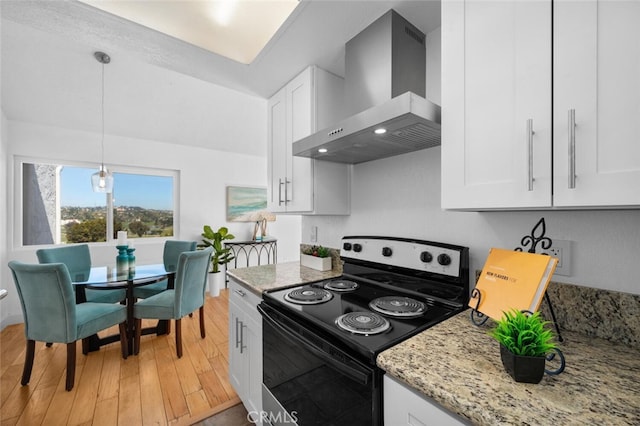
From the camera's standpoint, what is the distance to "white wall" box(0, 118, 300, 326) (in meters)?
2.96

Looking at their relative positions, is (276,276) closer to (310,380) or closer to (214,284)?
(310,380)

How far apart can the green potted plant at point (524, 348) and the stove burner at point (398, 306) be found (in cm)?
41

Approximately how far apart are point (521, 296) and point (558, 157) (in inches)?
17.5

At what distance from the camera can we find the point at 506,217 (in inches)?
44.4

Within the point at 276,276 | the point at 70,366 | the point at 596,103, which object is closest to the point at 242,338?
the point at 276,276

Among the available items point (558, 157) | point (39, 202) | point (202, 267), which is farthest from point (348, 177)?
point (39, 202)

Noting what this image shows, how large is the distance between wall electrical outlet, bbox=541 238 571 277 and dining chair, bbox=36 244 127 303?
358 centimetres

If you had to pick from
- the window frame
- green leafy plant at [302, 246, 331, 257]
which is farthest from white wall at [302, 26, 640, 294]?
the window frame

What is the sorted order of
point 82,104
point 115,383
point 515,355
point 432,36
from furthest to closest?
1. point 82,104
2. point 115,383
3. point 432,36
4. point 515,355

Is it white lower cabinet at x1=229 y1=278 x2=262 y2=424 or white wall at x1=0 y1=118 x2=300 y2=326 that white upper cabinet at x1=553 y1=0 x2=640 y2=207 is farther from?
white wall at x1=0 y1=118 x2=300 y2=326

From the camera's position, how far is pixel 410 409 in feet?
2.29

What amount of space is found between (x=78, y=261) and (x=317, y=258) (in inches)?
111

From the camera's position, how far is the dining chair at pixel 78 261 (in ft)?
8.41

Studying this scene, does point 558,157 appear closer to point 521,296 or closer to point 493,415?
point 521,296
